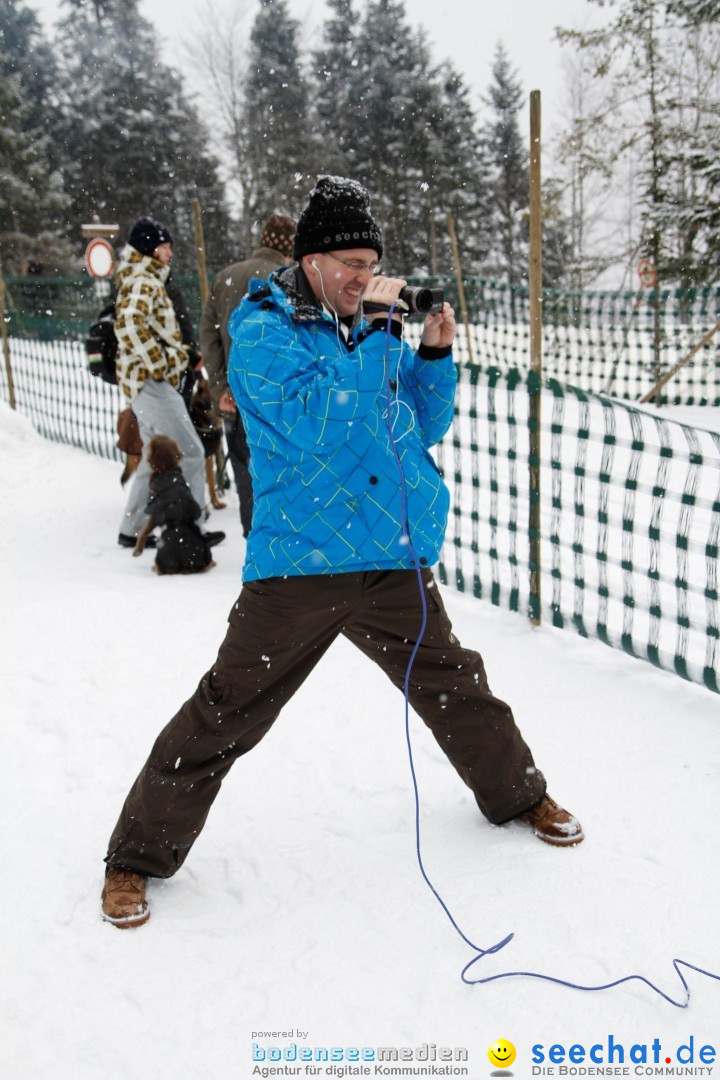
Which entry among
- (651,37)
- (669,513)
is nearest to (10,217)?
(651,37)

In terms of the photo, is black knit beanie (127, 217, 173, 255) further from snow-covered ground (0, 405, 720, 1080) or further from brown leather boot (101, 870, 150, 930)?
brown leather boot (101, 870, 150, 930)

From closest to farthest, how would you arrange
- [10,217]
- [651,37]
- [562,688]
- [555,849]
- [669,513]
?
1. [555,849]
2. [562,688]
3. [669,513]
4. [651,37]
5. [10,217]

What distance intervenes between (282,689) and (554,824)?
98 centimetres

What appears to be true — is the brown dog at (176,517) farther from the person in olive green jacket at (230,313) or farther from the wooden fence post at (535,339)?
the wooden fence post at (535,339)

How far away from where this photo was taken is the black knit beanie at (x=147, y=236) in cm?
535

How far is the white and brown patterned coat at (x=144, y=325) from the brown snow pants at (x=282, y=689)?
347 centimetres

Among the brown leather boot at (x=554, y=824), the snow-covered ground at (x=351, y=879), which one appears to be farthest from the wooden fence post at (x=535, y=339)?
the brown leather boot at (x=554, y=824)

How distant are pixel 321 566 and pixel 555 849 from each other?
1195 mm

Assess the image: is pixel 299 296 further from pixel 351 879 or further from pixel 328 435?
pixel 351 879

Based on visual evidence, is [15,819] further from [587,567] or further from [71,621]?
[587,567]

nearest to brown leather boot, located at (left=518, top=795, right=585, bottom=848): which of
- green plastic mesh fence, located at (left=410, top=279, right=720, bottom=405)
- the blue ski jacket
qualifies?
the blue ski jacket

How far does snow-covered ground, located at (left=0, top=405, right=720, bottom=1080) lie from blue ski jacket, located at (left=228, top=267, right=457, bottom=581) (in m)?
0.99

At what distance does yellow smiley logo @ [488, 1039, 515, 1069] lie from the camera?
195cm

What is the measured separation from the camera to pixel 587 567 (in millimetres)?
5457
